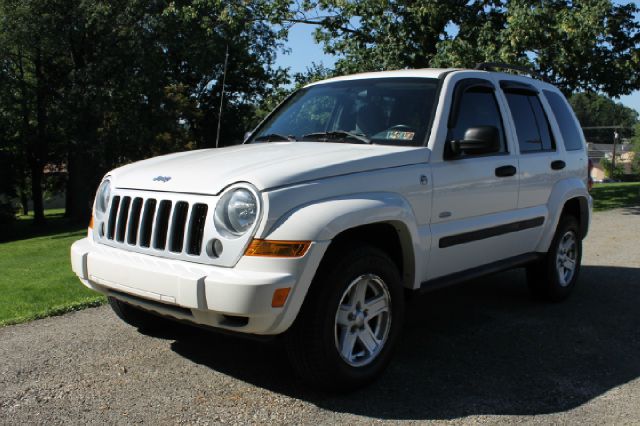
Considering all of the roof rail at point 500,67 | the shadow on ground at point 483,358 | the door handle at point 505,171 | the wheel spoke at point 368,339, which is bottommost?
the shadow on ground at point 483,358

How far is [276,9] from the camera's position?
18.2m

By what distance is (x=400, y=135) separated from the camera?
460 cm

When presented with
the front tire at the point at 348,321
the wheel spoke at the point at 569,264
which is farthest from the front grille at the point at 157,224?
the wheel spoke at the point at 569,264

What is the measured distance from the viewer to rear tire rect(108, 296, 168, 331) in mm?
4871

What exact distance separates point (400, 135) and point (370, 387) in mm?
1724

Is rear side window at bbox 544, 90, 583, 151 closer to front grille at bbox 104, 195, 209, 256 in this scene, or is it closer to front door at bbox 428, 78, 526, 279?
front door at bbox 428, 78, 526, 279

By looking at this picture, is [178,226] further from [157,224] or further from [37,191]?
[37,191]

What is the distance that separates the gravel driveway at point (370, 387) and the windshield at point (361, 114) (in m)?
1.59

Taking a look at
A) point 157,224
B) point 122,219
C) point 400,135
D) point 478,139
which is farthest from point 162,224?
point 478,139

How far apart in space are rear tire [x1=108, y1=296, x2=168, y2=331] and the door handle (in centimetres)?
283

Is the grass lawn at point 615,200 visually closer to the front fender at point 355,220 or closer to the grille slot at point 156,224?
the front fender at point 355,220

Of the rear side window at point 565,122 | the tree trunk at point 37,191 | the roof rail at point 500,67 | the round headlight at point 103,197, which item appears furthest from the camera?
the tree trunk at point 37,191

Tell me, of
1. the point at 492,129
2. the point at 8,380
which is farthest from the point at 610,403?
the point at 8,380

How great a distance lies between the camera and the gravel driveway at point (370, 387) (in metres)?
3.69
